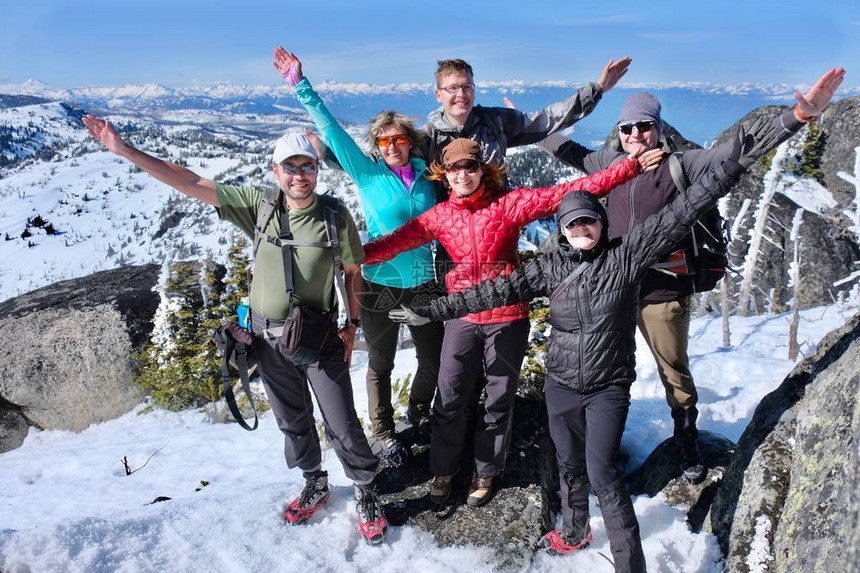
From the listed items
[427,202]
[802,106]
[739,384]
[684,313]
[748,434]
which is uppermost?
[802,106]

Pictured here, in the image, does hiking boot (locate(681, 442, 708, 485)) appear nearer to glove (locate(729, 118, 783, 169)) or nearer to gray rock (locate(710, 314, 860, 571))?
gray rock (locate(710, 314, 860, 571))

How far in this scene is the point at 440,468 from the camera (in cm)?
495

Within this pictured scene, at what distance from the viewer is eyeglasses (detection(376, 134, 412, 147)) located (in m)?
4.74

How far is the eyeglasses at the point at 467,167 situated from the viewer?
4281mm

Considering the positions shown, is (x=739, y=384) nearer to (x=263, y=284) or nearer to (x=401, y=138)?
(x=401, y=138)

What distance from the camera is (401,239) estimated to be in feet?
15.2

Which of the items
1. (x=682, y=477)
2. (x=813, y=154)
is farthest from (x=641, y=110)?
(x=813, y=154)

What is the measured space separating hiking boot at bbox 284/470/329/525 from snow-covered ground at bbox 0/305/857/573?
9 centimetres

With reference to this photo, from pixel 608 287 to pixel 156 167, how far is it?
3679mm

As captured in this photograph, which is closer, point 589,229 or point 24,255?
point 589,229

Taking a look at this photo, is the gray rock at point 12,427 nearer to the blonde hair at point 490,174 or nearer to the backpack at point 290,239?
the backpack at point 290,239

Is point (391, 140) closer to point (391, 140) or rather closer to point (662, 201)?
point (391, 140)

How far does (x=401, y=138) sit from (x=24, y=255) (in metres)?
206

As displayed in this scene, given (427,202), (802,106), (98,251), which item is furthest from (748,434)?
(98,251)
